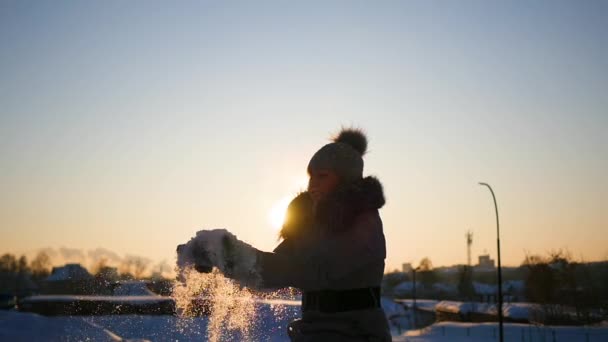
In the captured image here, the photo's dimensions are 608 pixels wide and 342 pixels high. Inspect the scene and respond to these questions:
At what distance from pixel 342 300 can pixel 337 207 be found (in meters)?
0.50

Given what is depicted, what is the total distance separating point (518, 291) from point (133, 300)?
400ft

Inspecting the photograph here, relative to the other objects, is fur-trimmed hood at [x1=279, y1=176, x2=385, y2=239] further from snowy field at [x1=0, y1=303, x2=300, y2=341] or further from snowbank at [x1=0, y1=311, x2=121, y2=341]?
snowbank at [x1=0, y1=311, x2=121, y2=341]

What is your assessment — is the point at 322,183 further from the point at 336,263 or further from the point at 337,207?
the point at 336,263

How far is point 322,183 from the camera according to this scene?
3.84 m

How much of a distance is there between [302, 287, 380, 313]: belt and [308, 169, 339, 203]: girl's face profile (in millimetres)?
609

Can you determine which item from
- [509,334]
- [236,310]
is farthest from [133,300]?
[509,334]

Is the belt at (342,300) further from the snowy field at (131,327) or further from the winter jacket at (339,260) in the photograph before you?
the snowy field at (131,327)

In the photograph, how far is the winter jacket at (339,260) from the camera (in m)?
3.21

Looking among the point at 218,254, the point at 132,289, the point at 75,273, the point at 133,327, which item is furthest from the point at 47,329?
the point at 218,254

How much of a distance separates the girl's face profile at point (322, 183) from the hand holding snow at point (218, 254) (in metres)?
0.77

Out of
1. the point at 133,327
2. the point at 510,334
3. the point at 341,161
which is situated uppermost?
the point at 341,161

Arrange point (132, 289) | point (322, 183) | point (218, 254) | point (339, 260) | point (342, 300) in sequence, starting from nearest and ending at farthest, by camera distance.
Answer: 1. point (218, 254)
2. point (339, 260)
3. point (342, 300)
4. point (322, 183)
5. point (132, 289)

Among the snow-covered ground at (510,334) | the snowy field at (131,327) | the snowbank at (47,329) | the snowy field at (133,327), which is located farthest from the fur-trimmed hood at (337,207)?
→ the snow-covered ground at (510,334)

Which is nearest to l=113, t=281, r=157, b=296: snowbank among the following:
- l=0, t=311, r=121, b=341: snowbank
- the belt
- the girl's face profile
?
l=0, t=311, r=121, b=341: snowbank
